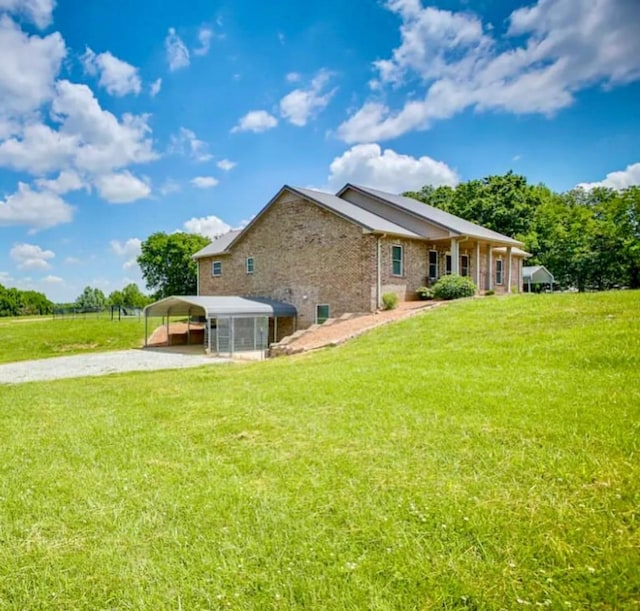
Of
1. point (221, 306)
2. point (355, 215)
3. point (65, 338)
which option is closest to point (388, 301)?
point (355, 215)

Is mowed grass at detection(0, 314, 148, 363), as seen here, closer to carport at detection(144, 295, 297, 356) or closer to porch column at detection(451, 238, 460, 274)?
carport at detection(144, 295, 297, 356)

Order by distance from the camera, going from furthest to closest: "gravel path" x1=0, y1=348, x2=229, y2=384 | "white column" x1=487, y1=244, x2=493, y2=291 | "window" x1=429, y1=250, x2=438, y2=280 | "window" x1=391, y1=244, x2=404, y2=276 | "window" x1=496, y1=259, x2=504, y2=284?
"window" x1=496, y1=259, x2=504, y2=284
"white column" x1=487, y1=244, x2=493, y2=291
"window" x1=429, y1=250, x2=438, y2=280
"window" x1=391, y1=244, x2=404, y2=276
"gravel path" x1=0, y1=348, x2=229, y2=384

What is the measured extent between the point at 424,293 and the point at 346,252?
432 centimetres

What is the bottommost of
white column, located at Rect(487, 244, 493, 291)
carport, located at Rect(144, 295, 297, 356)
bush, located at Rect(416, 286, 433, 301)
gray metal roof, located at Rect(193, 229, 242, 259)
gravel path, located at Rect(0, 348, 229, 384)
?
gravel path, located at Rect(0, 348, 229, 384)

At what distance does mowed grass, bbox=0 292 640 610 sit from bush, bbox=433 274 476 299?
12.2 m

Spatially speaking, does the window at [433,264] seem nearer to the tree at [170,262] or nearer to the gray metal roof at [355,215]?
the gray metal roof at [355,215]

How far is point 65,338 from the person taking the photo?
938 inches

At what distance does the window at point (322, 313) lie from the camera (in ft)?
69.8

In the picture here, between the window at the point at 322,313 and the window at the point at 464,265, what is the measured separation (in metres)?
8.54

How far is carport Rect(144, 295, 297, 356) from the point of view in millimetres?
20141

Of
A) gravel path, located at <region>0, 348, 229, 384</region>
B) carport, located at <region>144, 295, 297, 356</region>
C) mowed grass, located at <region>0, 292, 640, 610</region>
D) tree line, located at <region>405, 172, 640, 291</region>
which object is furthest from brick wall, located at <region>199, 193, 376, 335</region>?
tree line, located at <region>405, 172, 640, 291</region>

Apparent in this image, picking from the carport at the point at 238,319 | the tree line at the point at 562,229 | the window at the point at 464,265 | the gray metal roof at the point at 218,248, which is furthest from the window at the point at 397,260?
the tree line at the point at 562,229

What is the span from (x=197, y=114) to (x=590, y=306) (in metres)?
15.1

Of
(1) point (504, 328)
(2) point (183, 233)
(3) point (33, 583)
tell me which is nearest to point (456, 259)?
(1) point (504, 328)
